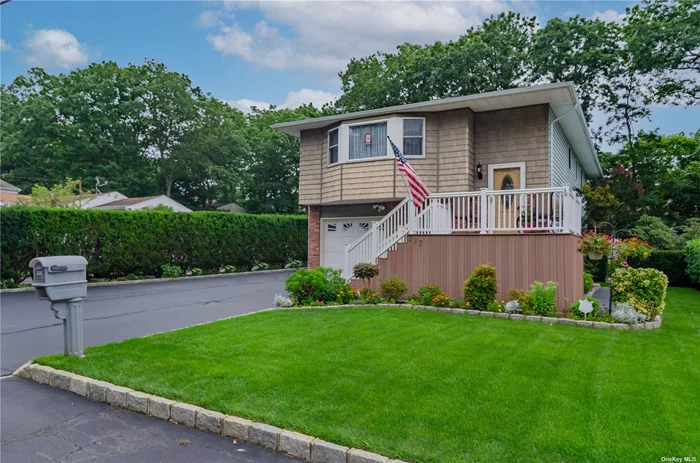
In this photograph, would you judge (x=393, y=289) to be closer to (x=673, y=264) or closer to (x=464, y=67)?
(x=673, y=264)

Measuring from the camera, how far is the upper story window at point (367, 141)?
12.4 meters

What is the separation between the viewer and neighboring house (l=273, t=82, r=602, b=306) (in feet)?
27.0

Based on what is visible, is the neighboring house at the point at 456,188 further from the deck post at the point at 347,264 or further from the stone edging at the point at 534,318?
the stone edging at the point at 534,318

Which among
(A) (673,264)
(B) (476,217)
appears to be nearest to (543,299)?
(B) (476,217)

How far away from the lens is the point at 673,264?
14.4 m

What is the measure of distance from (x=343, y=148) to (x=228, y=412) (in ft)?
33.9

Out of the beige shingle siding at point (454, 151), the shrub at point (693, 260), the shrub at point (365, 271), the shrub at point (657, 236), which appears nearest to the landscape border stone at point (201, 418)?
the shrub at point (365, 271)

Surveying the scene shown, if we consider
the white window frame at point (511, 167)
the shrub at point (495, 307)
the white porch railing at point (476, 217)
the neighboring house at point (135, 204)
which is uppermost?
the neighboring house at point (135, 204)

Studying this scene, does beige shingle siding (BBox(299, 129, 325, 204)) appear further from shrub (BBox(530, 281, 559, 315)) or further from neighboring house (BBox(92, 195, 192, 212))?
neighboring house (BBox(92, 195, 192, 212))

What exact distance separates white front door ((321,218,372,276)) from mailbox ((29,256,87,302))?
31.2ft

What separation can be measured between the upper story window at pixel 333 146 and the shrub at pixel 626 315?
343 inches

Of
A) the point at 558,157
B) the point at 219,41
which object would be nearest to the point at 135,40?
the point at 219,41

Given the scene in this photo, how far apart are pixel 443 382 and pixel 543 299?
4132 millimetres

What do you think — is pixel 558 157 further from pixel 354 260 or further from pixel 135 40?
pixel 135 40
